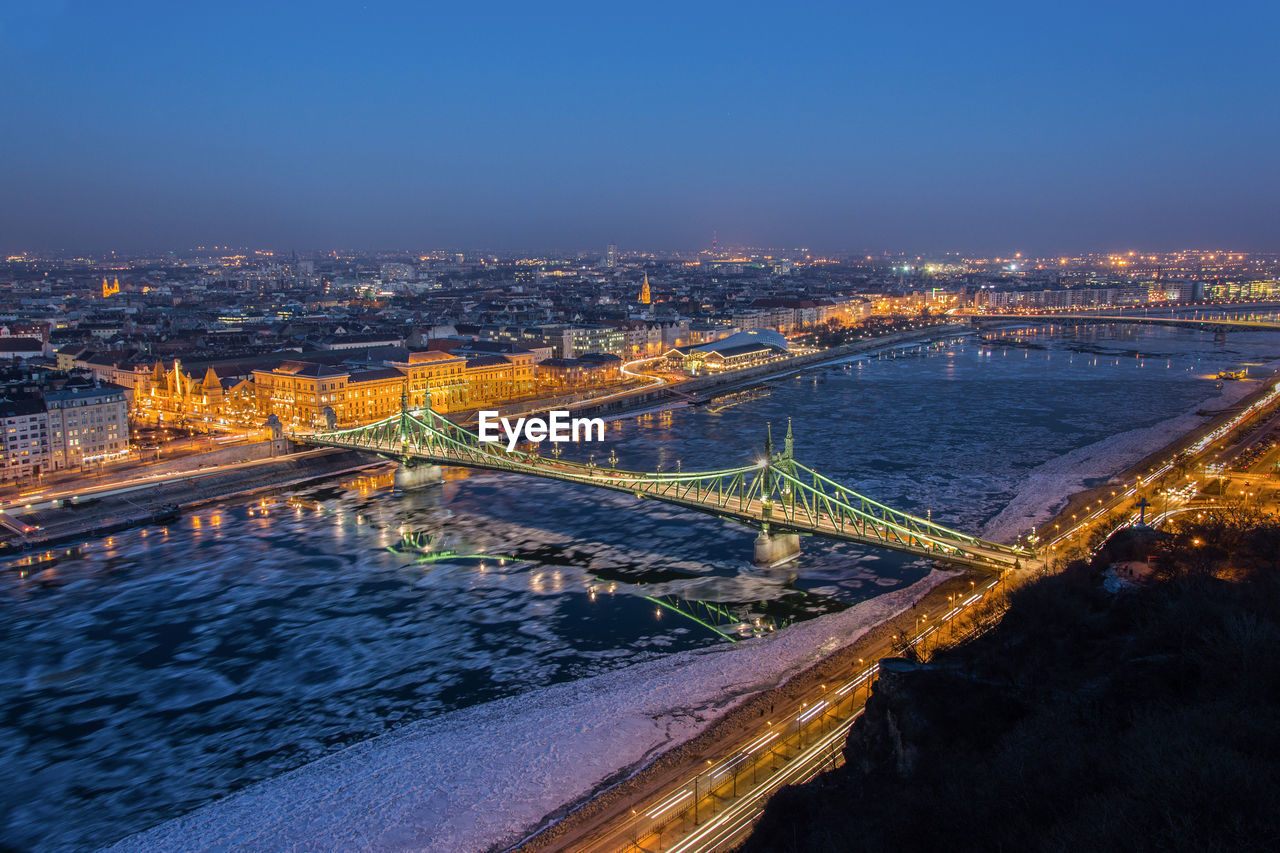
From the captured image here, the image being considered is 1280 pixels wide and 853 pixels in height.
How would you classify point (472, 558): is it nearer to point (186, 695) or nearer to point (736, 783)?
point (186, 695)

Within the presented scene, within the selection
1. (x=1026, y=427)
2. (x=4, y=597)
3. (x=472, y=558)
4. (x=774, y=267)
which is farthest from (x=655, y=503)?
(x=774, y=267)

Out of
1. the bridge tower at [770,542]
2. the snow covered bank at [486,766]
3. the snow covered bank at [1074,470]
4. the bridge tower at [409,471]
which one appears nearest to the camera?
the snow covered bank at [486,766]

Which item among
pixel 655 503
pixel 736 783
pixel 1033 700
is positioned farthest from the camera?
pixel 655 503

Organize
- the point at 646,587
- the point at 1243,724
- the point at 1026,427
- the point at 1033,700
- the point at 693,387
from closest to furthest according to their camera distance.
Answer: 1. the point at 1243,724
2. the point at 1033,700
3. the point at 646,587
4. the point at 1026,427
5. the point at 693,387

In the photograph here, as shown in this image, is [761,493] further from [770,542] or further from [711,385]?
[711,385]

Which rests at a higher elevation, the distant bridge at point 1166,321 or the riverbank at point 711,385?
the distant bridge at point 1166,321

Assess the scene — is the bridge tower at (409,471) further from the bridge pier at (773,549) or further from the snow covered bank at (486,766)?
the snow covered bank at (486,766)

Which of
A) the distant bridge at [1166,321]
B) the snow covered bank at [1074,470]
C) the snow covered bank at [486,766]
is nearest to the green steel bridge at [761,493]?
the snow covered bank at [1074,470]
